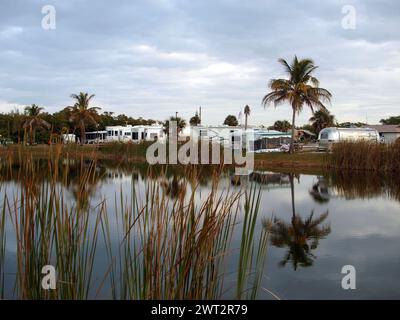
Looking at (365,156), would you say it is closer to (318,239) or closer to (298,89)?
(298,89)

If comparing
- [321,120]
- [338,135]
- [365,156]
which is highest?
[321,120]

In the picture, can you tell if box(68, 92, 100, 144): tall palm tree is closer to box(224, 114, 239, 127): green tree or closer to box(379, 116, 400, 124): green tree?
box(224, 114, 239, 127): green tree

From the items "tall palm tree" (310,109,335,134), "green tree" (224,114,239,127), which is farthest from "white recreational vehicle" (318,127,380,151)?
"green tree" (224,114,239,127)

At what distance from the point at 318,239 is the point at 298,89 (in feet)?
74.9

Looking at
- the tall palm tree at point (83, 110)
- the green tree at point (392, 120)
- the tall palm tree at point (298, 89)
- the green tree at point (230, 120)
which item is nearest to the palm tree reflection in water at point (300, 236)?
the tall palm tree at point (298, 89)

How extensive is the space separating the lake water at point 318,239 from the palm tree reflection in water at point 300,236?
2 centimetres

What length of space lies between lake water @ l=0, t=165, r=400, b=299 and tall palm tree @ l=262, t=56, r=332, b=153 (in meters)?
13.8

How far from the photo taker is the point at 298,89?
3148 centimetres

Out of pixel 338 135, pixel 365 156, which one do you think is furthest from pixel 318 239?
pixel 338 135

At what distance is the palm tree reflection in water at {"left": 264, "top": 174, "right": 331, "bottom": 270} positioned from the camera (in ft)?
27.4

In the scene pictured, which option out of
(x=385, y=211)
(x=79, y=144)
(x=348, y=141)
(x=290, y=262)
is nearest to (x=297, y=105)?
(x=348, y=141)

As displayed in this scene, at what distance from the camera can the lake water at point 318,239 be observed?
20.7 ft
